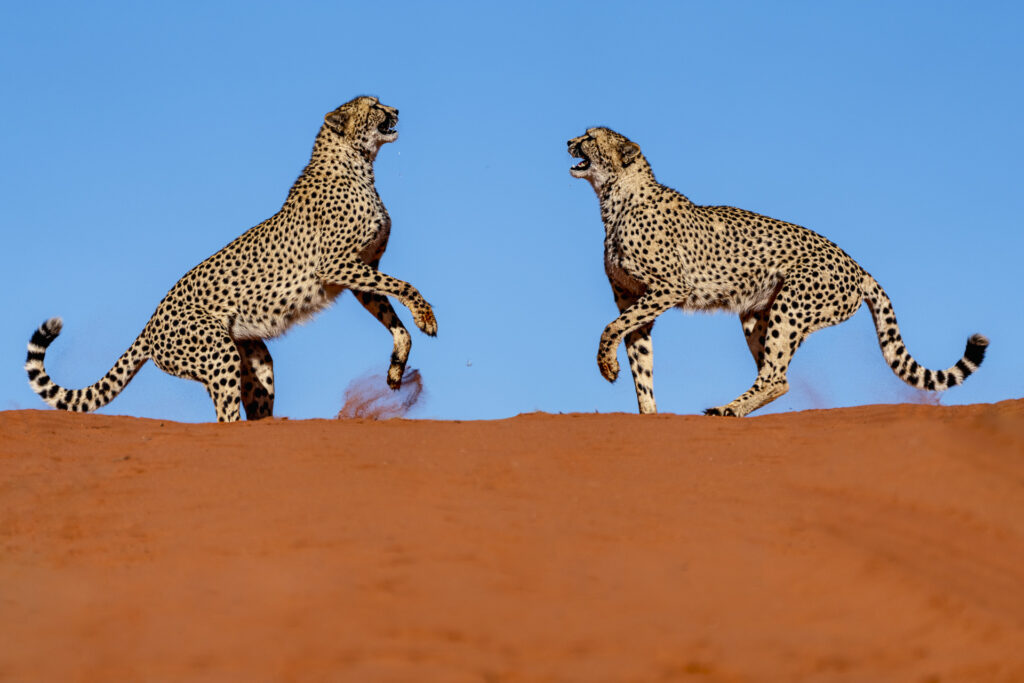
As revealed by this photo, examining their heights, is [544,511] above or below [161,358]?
below

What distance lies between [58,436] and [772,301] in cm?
502

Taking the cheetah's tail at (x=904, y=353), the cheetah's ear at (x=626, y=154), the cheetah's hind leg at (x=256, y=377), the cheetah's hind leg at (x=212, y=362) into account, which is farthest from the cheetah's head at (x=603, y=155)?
the cheetah's hind leg at (x=212, y=362)

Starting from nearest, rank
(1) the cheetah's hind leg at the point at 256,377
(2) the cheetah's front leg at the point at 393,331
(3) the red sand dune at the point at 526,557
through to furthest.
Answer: (3) the red sand dune at the point at 526,557 → (2) the cheetah's front leg at the point at 393,331 → (1) the cheetah's hind leg at the point at 256,377

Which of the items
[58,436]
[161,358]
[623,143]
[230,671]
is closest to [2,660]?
[230,671]

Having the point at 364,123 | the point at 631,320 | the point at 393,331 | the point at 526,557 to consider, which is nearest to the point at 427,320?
the point at 393,331

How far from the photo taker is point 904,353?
923 centimetres

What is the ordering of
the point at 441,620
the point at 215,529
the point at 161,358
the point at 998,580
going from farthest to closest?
the point at 161,358, the point at 215,529, the point at 998,580, the point at 441,620

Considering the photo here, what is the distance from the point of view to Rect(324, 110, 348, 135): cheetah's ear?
9953mm

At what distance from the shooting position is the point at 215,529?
5262mm

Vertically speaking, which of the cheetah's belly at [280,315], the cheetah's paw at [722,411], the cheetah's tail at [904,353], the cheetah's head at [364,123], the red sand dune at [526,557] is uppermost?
the cheetah's head at [364,123]

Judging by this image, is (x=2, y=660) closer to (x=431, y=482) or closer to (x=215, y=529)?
(x=215, y=529)

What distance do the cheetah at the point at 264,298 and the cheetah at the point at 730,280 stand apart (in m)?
1.59

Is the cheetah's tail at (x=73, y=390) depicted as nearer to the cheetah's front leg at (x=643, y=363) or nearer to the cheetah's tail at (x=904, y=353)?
the cheetah's front leg at (x=643, y=363)

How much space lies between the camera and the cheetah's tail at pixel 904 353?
884cm
